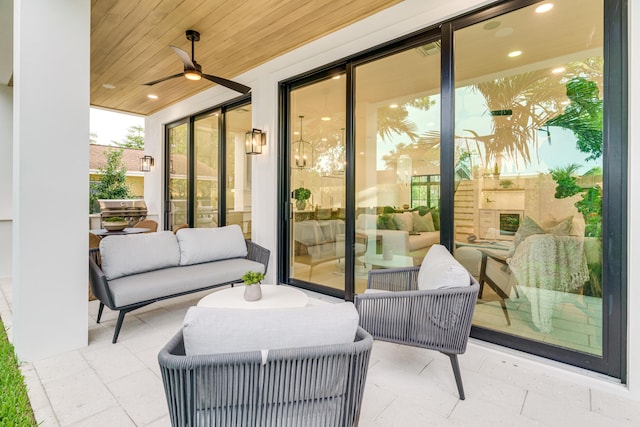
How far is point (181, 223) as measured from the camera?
6.46 meters

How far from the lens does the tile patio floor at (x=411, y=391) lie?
1703 mm

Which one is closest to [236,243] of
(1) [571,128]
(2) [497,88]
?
(2) [497,88]

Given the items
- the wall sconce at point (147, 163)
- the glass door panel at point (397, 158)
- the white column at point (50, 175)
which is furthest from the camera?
the wall sconce at point (147, 163)

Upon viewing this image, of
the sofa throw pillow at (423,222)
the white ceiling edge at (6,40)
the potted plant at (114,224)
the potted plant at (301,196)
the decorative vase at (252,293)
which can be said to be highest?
the white ceiling edge at (6,40)

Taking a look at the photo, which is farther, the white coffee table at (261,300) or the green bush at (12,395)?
the white coffee table at (261,300)

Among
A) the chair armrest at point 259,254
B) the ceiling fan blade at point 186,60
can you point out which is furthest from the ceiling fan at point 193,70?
the chair armrest at point 259,254

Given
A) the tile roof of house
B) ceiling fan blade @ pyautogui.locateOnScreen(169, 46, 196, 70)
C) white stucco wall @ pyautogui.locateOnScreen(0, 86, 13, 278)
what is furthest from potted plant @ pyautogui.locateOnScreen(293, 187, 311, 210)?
the tile roof of house

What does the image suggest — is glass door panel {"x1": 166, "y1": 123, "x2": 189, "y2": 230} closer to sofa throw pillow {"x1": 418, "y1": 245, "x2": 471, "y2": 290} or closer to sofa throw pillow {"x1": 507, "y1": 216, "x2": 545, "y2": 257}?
sofa throw pillow {"x1": 418, "y1": 245, "x2": 471, "y2": 290}

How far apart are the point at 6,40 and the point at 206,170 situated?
2978mm

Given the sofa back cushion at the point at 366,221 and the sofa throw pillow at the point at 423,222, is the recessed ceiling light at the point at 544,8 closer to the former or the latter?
the sofa throw pillow at the point at 423,222

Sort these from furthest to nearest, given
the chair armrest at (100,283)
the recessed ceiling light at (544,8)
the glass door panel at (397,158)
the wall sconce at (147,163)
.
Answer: the wall sconce at (147,163)
the glass door panel at (397,158)
the chair armrest at (100,283)
the recessed ceiling light at (544,8)

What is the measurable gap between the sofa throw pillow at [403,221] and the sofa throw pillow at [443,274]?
97 cm

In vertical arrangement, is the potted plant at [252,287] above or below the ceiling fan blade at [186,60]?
below

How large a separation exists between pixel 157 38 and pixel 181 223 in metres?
3.70
